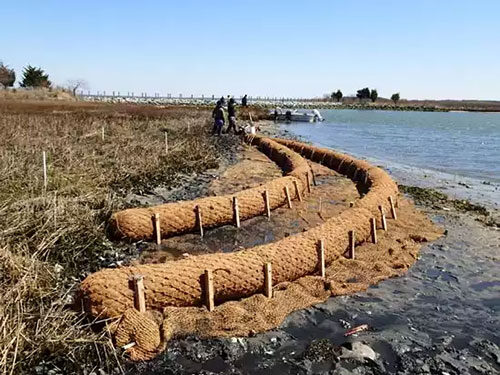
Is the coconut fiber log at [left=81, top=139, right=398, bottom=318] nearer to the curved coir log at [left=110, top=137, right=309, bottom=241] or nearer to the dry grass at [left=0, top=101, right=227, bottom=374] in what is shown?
the dry grass at [left=0, top=101, right=227, bottom=374]

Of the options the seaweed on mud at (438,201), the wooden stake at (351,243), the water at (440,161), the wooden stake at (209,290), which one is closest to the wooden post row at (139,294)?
the wooden stake at (209,290)

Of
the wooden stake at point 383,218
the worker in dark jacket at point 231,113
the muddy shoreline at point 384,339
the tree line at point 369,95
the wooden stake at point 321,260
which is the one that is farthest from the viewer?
the tree line at point 369,95

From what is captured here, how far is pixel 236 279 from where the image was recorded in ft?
22.5

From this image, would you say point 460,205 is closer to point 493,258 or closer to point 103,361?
point 493,258

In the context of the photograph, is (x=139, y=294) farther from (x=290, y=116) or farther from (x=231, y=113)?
(x=290, y=116)

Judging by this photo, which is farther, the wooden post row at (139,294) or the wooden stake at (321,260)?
the wooden stake at (321,260)

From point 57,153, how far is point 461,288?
11541 millimetres

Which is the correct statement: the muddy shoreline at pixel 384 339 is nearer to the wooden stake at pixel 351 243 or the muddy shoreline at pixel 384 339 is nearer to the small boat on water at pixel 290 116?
the wooden stake at pixel 351 243

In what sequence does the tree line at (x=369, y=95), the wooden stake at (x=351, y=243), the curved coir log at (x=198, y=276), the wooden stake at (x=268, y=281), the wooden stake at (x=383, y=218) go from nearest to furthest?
1. the curved coir log at (x=198, y=276)
2. the wooden stake at (x=268, y=281)
3. the wooden stake at (x=351, y=243)
4. the wooden stake at (x=383, y=218)
5. the tree line at (x=369, y=95)

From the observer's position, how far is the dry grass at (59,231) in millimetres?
4902

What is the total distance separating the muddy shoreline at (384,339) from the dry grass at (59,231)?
0.95 metres

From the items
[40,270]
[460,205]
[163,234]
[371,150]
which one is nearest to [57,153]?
[163,234]

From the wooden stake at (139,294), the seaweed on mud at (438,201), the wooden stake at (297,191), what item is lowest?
the seaweed on mud at (438,201)

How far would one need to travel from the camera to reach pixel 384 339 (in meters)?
6.06
